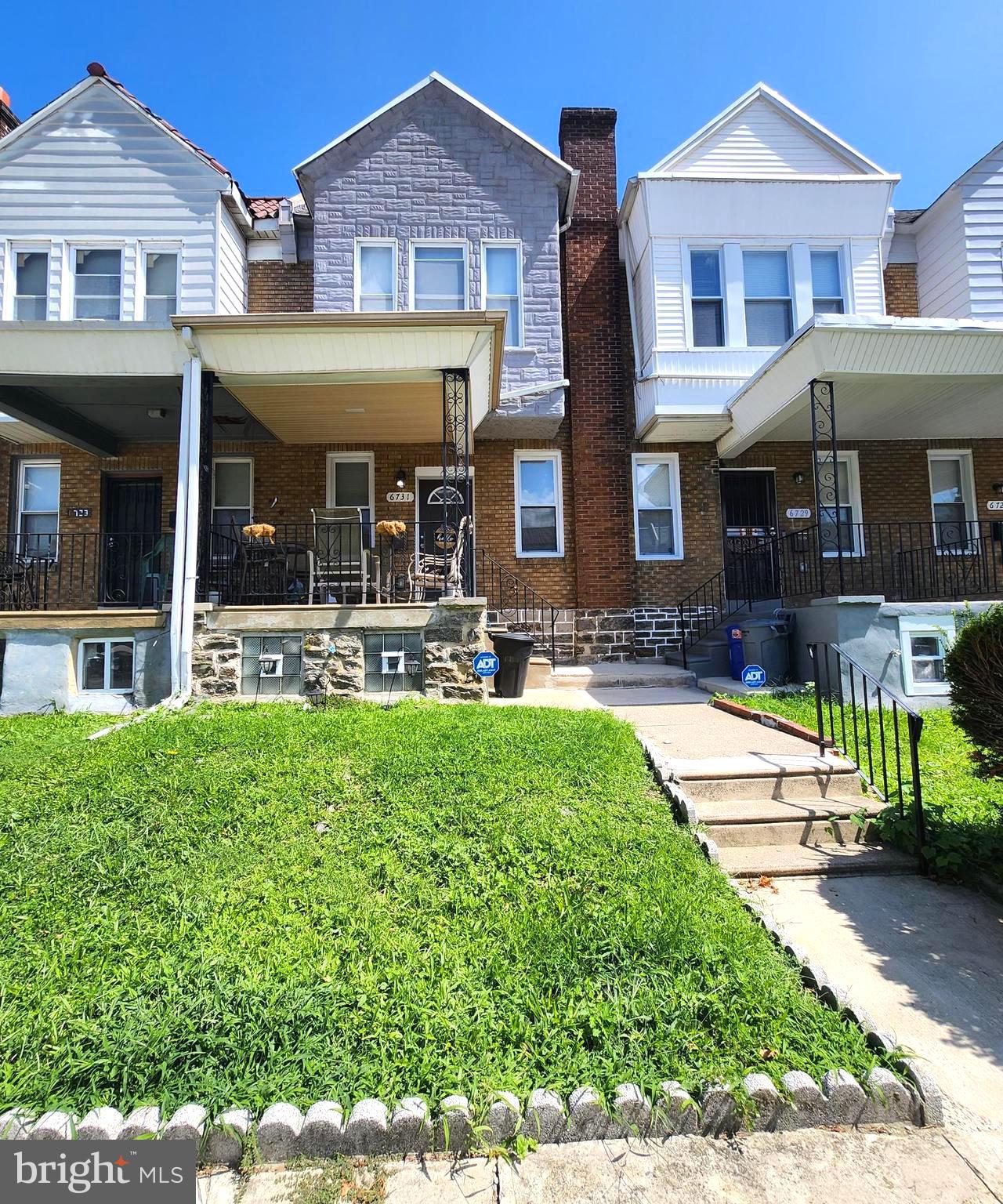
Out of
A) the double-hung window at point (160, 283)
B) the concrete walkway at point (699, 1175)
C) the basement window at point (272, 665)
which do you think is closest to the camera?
the concrete walkway at point (699, 1175)

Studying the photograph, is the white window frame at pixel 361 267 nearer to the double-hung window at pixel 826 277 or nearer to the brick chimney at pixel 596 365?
the brick chimney at pixel 596 365

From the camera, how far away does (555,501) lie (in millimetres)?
12023

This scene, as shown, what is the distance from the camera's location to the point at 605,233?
12.5 meters

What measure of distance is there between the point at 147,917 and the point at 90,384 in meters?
7.66

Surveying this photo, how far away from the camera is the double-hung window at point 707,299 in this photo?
37.8 feet

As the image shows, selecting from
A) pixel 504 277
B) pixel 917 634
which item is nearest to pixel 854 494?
pixel 917 634

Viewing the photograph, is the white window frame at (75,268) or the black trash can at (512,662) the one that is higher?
the white window frame at (75,268)

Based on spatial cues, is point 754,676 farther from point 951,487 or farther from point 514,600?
point 951,487

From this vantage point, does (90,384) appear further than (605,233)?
No

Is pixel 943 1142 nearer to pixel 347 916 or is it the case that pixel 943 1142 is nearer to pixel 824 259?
pixel 347 916

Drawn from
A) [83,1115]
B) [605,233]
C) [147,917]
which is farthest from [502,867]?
[605,233]

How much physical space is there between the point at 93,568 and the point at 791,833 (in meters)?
11.3

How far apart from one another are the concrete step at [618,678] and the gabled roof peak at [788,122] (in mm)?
8298

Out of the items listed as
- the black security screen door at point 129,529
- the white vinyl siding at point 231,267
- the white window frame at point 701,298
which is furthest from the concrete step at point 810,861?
the white vinyl siding at point 231,267
